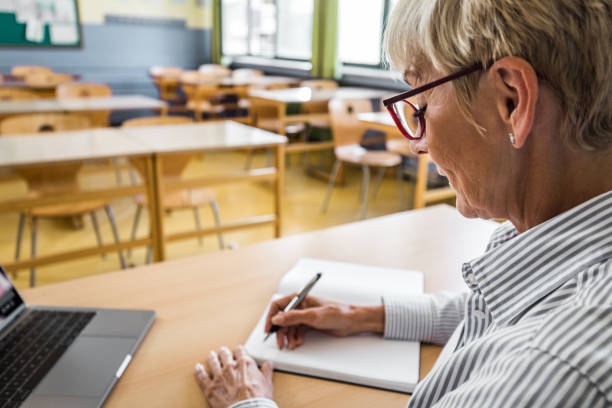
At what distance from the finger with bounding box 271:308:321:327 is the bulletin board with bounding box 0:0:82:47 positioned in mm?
7294

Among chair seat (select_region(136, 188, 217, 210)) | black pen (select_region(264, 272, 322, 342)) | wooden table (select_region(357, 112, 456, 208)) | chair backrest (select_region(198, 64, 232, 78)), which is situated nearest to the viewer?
black pen (select_region(264, 272, 322, 342))

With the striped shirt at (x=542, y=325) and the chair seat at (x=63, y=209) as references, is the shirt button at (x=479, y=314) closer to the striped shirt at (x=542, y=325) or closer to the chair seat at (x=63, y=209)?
the striped shirt at (x=542, y=325)

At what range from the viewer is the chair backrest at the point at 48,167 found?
2.63 m

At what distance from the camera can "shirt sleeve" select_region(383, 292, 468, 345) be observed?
2.93 ft

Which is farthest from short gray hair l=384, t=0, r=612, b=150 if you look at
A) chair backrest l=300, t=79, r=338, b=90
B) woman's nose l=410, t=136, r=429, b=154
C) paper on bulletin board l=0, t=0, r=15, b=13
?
paper on bulletin board l=0, t=0, r=15, b=13

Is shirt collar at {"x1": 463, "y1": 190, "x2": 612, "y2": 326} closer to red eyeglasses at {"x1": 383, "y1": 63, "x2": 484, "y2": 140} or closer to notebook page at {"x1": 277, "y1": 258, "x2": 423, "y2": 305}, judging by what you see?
red eyeglasses at {"x1": 383, "y1": 63, "x2": 484, "y2": 140}

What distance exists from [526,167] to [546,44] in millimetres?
143

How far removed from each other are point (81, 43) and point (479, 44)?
764cm

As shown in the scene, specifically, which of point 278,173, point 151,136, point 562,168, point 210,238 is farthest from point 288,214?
point 562,168

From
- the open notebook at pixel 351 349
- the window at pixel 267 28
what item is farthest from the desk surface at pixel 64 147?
the window at pixel 267 28

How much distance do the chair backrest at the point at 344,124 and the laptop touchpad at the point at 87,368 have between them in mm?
3175

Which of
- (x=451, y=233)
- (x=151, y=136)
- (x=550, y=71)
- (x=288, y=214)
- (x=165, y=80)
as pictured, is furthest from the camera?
(x=165, y=80)

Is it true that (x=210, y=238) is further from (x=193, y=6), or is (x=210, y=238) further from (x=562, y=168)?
(x=193, y=6)

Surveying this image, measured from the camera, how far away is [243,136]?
114 inches
